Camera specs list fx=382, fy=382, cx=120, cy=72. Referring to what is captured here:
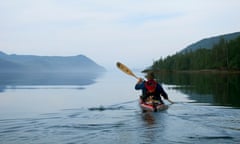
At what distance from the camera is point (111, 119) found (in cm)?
2089

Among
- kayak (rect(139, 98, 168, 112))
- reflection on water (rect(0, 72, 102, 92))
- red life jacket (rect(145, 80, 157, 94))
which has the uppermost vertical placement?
reflection on water (rect(0, 72, 102, 92))

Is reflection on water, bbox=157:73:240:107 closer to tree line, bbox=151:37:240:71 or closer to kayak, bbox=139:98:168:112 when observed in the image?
kayak, bbox=139:98:168:112

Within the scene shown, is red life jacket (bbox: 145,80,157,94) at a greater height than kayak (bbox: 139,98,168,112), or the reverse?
red life jacket (bbox: 145,80,157,94)

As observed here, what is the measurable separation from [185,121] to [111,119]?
4.04 metres

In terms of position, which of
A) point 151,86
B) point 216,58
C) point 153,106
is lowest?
point 153,106

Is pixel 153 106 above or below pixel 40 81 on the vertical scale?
below

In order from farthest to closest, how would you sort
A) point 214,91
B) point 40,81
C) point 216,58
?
point 216,58, point 40,81, point 214,91

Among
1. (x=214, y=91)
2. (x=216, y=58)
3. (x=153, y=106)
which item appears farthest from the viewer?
(x=216, y=58)

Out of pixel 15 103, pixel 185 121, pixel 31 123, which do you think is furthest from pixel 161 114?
pixel 15 103

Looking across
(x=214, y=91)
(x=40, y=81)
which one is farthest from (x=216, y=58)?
(x=214, y=91)

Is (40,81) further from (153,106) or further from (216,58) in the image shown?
(216,58)

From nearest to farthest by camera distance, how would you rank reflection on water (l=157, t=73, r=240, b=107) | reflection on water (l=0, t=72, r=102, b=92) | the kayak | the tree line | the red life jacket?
the kayak < the red life jacket < reflection on water (l=157, t=73, r=240, b=107) < reflection on water (l=0, t=72, r=102, b=92) < the tree line

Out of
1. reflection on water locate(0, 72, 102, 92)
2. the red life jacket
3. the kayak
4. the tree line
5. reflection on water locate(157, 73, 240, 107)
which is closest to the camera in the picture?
the kayak

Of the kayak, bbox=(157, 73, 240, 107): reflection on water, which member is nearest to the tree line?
bbox=(157, 73, 240, 107): reflection on water
